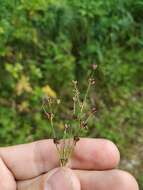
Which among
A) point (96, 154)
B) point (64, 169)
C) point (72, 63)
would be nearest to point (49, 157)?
point (96, 154)

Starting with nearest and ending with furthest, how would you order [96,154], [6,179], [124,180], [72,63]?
[124,180] < [96,154] < [6,179] < [72,63]

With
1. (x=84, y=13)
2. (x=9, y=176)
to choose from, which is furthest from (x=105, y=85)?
(x=9, y=176)

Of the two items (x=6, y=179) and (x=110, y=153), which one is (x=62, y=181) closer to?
(x=110, y=153)

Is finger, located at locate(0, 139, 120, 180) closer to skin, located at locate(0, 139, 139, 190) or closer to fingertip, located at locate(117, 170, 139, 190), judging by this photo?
skin, located at locate(0, 139, 139, 190)

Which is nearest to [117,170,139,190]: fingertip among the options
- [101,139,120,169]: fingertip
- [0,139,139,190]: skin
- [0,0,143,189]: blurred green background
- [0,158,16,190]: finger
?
[0,139,139,190]: skin

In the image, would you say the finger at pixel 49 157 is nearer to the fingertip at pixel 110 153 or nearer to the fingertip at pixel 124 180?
the fingertip at pixel 110 153

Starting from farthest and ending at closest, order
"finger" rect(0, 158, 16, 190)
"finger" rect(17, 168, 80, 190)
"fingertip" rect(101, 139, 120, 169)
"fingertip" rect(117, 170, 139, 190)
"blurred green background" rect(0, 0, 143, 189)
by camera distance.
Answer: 1. "blurred green background" rect(0, 0, 143, 189)
2. "finger" rect(0, 158, 16, 190)
3. "fingertip" rect(101, 139, 120, 169)
4. "fingertip" rect(117, 170, 139, 190)
5. "finger" rect(17, 168, 80, 190)
